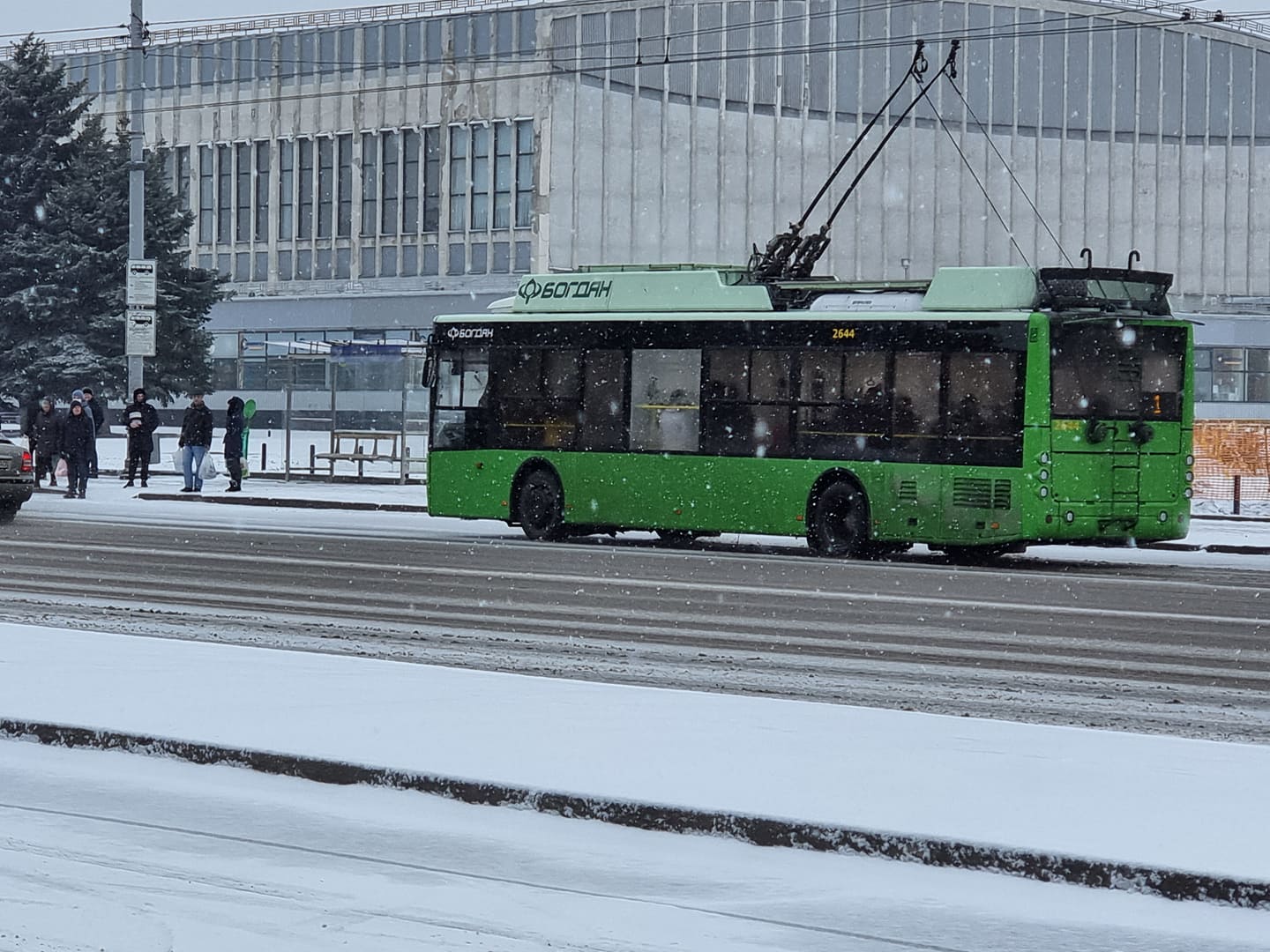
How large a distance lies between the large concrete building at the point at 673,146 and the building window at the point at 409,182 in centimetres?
9

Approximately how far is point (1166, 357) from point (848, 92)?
59.4 metres

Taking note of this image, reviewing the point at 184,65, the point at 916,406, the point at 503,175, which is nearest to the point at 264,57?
the point at 184,65

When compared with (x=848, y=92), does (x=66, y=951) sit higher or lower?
lower

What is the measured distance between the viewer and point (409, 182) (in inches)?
3135

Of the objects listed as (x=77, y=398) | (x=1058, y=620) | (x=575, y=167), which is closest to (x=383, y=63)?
(x=575, y=167)

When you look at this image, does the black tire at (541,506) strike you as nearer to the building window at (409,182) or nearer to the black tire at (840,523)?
the black tire at (840,523)

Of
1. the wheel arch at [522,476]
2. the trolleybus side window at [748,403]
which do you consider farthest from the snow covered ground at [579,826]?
the wheel arch at [522,476]

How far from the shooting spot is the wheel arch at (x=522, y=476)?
26.2 metres

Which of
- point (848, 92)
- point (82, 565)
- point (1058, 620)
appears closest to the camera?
point (1058, 620)

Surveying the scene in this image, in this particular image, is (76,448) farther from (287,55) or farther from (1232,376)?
(1232,376)

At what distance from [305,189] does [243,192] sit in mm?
3369

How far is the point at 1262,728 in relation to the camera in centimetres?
1047

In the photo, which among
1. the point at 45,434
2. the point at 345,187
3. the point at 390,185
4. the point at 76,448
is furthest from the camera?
the point at 345,187

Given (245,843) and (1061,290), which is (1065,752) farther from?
(1061,290)
